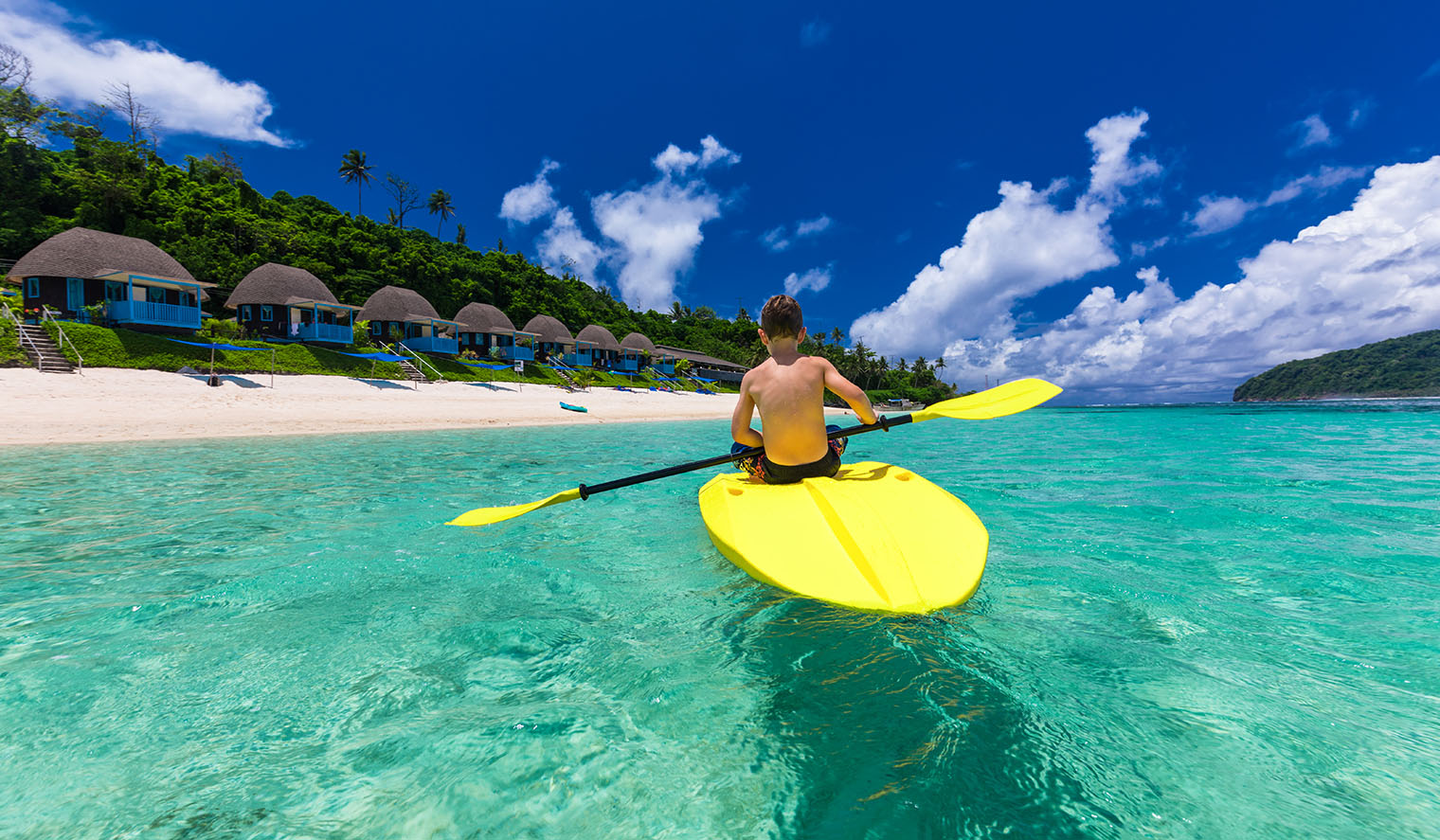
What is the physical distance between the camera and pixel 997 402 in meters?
5.05

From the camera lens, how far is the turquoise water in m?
1.81

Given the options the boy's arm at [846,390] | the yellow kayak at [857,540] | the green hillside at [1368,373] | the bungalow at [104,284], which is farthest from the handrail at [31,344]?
the green hillside at [1368,373]

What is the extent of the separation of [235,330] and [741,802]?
127 feet

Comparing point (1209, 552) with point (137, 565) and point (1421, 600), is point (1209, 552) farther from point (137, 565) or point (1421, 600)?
point (137, 565)

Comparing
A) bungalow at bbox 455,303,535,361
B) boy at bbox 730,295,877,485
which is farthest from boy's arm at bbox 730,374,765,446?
bungalow at bbox 455,303,535,361

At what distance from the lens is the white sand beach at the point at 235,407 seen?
14086 mm

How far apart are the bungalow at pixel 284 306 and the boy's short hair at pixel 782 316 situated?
3556 centimetres

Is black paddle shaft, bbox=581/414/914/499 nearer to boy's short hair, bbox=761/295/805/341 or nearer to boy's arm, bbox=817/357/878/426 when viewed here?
boy's arm, bbox=817/357/878/426

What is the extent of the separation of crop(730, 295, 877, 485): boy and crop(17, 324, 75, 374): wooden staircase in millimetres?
26741

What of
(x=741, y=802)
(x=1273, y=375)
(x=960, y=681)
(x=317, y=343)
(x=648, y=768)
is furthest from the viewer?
(x=1273, y=375)

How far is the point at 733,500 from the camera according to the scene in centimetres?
388

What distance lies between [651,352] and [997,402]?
5756 centimetres

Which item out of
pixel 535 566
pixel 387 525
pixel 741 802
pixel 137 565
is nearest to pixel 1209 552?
pixel 741 802

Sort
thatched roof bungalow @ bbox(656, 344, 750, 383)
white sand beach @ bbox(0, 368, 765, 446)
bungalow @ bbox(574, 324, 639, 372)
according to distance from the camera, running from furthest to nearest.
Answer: thatched roof bungalow @ bbox(656, 344, 750, 383) → bungalow @ bbox(574, 324, 639, 372) → white sand beach @ bbox(0, 368, 765, 446)
